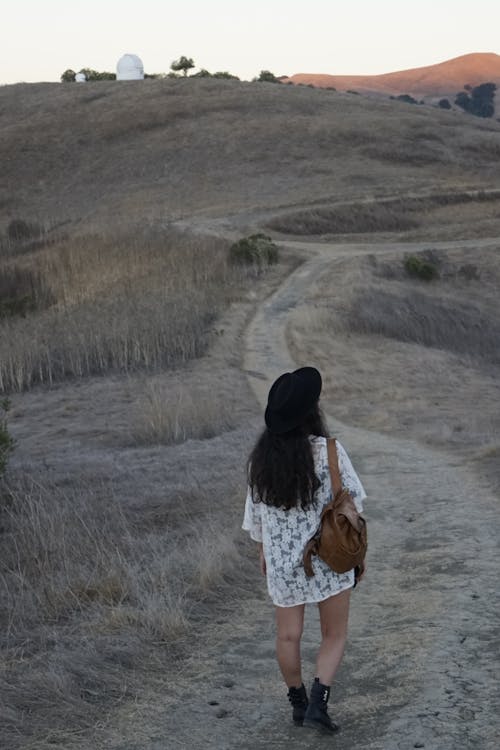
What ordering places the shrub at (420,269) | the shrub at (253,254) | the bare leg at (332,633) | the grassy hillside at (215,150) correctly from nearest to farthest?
the bare leg at (332,633)
the shrub at (253,254)
the shrub at (420,269)
the grassy hillside at (215,150)

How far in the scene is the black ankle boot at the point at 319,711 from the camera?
16.3ft

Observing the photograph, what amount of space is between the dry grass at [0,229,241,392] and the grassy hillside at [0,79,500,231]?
480 inches

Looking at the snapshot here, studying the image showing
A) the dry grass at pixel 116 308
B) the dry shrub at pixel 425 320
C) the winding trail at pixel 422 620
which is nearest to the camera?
the winding trail at pixel 422 620

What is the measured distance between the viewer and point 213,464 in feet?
38.5

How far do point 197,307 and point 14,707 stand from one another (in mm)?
17000

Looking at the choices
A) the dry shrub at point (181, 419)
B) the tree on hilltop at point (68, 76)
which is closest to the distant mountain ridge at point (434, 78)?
the tree on hilltop at point (68, 76)

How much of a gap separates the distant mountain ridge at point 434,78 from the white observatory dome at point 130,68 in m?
91.3

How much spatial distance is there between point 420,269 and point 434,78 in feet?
542

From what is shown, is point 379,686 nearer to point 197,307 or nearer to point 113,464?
point 113,464

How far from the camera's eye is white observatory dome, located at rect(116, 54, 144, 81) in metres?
85.8

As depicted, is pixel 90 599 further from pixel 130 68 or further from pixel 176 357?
pixel 130 68

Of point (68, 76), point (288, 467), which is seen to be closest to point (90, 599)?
point (288, 467)

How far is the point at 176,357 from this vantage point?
1912cm

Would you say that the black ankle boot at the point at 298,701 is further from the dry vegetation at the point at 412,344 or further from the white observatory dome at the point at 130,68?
the white observatory dome at the point at 130,68
